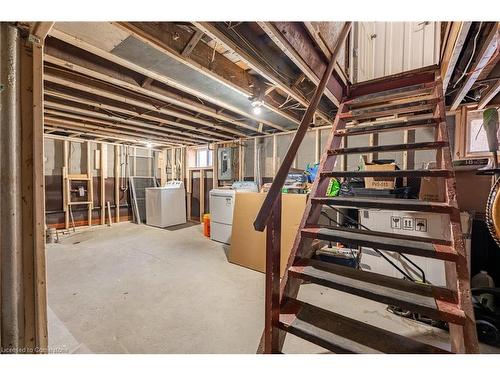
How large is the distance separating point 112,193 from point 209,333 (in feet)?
18.2

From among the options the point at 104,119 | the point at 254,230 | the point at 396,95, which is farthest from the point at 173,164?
the point at 396,95

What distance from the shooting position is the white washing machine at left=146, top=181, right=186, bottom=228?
18.5 feet

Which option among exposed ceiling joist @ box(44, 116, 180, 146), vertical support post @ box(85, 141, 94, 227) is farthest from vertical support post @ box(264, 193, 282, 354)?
vertical support post @ box(85, 141, 94, 227)

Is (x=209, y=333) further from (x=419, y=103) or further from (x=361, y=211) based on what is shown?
(x=419, y=103)

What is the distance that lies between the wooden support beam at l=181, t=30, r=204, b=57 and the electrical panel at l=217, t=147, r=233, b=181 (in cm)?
347

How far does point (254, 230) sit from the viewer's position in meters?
2.82

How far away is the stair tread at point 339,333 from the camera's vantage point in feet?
3.23

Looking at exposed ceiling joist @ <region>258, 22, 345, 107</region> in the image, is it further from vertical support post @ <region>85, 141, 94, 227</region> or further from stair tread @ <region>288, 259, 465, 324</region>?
vertical support post @ <region>85, 141, 94, 227</region>

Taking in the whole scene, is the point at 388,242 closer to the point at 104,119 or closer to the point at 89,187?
the point at 104,119

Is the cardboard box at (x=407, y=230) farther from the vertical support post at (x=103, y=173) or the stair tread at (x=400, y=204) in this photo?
the vertical support post at (x=103, y=173)

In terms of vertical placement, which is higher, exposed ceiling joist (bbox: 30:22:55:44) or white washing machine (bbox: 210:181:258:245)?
exposed ceiling joist (bbox: 30:22:55:44)

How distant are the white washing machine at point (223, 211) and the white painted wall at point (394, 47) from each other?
266 cm

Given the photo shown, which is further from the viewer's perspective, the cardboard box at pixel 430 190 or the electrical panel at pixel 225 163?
the electrical panel at pixel 225 163

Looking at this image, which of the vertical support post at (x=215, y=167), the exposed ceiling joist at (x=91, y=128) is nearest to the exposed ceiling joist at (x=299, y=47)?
the vertical support post at (x=215, y=167)
